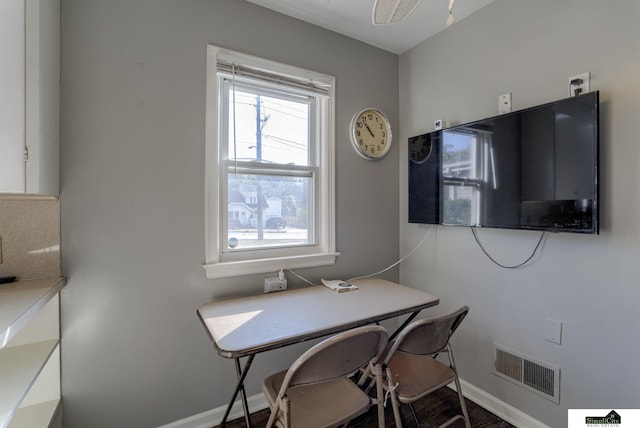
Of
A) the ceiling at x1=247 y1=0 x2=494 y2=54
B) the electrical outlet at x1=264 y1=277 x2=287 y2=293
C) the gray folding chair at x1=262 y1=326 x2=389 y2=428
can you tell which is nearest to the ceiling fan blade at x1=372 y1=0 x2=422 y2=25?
the ceiling at x1=247 y1=0 x2=494 y2=54

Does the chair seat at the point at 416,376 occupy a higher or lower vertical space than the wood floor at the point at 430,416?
higher

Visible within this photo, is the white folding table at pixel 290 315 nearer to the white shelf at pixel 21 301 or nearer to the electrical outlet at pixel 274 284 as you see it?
the electrical outlet at pixel 274 284

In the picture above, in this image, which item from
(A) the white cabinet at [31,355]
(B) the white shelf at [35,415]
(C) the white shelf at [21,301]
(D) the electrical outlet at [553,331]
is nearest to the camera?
(C) the white shelf at [21,301]

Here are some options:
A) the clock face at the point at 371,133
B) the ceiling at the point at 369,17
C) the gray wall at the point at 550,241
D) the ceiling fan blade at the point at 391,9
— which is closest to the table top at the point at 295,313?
the gray wall at the point at 550,241

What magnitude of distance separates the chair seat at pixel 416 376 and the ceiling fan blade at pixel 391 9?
165 cm

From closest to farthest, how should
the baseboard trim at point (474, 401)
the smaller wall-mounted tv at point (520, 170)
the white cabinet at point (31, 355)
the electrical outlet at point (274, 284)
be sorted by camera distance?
the white cabinet at point (31, 355), the smaller wall-mounted tv at point (520, 170), the baseboard trim at point (474, 401), the electrical outlet at point (274, 284)

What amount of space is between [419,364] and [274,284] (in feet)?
3.25

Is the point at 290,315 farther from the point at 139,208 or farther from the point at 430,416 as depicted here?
the point at 430,416

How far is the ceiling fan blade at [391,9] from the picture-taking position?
46.4 inches

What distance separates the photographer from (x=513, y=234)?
1867 mm

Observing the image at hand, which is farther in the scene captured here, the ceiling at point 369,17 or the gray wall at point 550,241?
the ceiling at point 369,17

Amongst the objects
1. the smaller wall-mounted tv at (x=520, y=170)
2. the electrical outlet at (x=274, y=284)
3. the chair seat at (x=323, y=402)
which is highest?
the smaller wall-mounted tv at (x=520, y=170)

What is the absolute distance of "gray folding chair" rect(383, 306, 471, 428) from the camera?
1.37 meters

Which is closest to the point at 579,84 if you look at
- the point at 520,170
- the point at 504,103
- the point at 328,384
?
the point at 504,103
